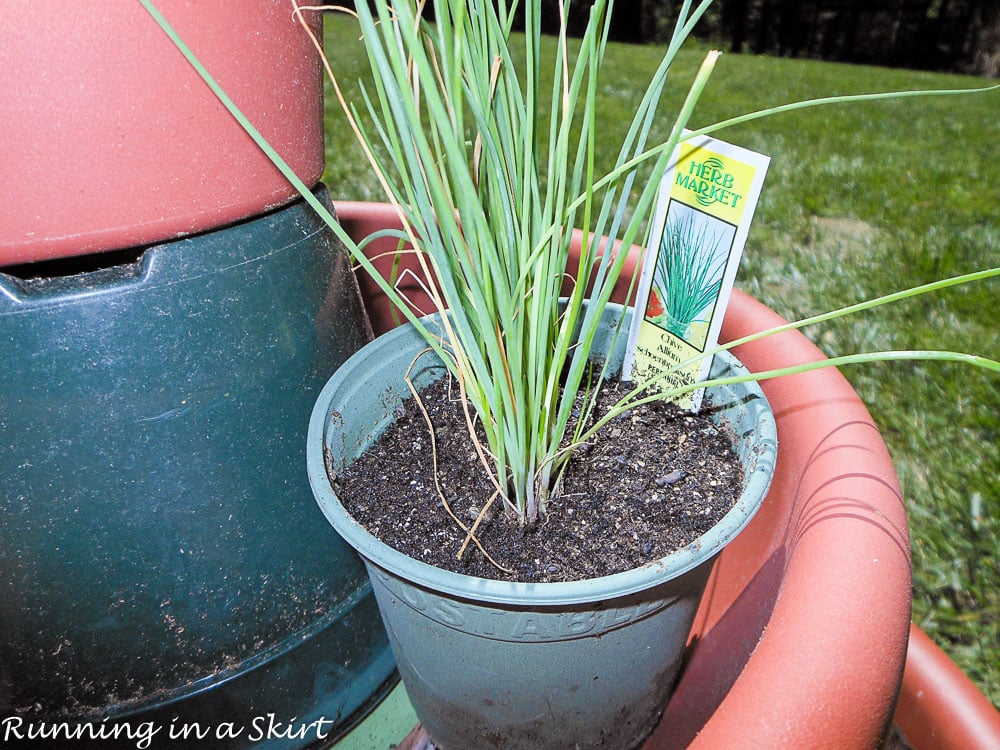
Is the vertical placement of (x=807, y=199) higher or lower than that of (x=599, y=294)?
lower

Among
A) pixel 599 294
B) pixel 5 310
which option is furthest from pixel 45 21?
pixel 599 294

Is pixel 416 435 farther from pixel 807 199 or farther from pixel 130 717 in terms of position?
pixel 807 199

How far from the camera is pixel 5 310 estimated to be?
1.72 ft

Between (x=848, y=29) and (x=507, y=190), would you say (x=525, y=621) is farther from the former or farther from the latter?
(x=848, y=29)

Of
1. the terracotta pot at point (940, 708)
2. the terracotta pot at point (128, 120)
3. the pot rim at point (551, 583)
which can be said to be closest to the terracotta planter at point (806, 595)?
the pot rim at point (551, 583)

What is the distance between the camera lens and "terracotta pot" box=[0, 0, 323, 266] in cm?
47

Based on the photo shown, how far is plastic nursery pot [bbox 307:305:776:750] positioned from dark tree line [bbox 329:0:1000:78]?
20.4 feet

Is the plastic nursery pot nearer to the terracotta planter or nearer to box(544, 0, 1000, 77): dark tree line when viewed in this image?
the terracotta planter

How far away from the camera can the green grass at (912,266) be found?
1.00 metres

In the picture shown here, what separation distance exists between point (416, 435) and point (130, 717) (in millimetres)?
352

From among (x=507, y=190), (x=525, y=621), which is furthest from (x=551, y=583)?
(x=507, y=190)

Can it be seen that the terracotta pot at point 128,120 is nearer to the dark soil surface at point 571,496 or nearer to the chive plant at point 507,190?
the chive plant at point 507,190

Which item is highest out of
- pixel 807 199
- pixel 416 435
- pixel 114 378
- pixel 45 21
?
pixel 45 21

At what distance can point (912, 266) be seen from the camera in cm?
171
